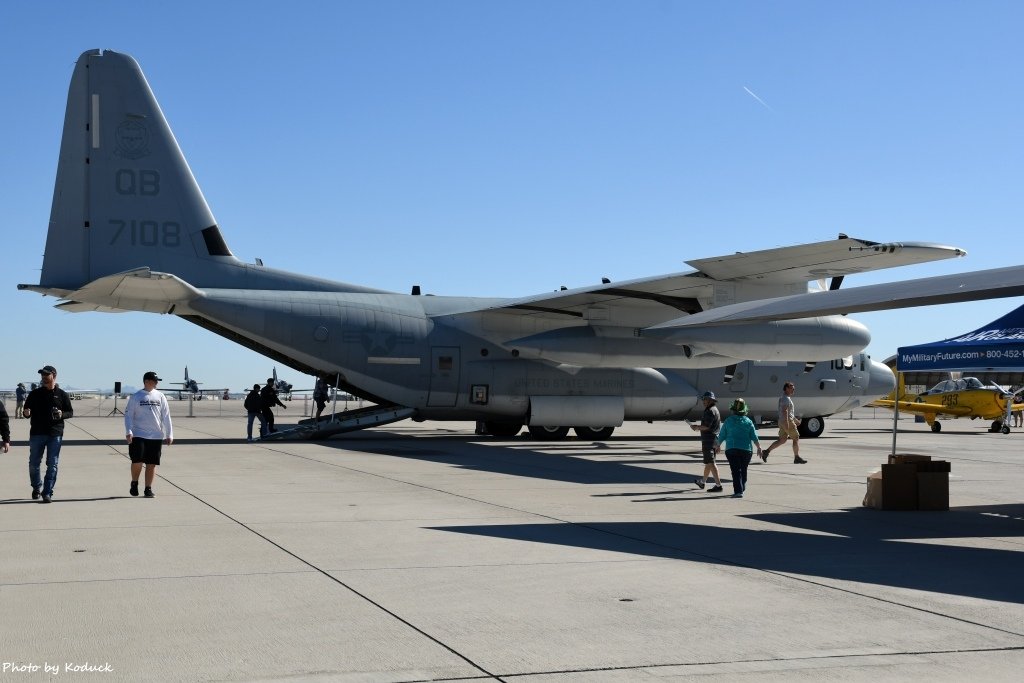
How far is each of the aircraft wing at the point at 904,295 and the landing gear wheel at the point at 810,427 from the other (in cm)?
1654

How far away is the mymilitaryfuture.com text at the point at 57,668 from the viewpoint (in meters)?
5.24

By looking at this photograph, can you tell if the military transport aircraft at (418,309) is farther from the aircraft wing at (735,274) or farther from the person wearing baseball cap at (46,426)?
the person wearing baseball cap at (46,426)

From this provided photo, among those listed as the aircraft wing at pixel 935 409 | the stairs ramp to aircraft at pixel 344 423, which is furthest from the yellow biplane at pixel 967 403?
the stairs ramp to aircraft at pixel 344 423

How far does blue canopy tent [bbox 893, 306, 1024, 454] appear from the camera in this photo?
1352 cm

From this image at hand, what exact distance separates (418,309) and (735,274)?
846cm

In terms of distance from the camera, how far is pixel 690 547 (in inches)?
377

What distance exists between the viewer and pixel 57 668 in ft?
17.4

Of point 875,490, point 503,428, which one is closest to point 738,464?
point 875,490

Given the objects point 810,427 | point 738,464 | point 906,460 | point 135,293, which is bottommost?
point 738,464

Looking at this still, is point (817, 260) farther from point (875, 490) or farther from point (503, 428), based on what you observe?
point (503, 428)

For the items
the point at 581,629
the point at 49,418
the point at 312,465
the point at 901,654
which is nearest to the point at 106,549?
the point at 49,418

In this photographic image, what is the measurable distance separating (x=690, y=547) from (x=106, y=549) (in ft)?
17.5

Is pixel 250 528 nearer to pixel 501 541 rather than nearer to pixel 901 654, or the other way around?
pixel 501 541

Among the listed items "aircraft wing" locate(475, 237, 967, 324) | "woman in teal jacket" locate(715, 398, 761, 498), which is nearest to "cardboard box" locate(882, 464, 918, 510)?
"woman in teal jacket" locate(715, 398, 761, 498)
